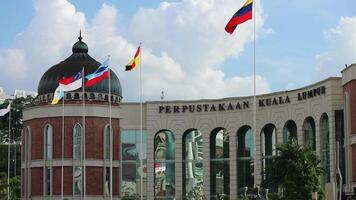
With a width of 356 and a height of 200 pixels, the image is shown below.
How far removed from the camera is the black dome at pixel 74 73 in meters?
88.9

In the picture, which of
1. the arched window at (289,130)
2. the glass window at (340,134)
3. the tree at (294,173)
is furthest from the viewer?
the arched window at (289,130)

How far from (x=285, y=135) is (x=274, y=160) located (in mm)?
18463

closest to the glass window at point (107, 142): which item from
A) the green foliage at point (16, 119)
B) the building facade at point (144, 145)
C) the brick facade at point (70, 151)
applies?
the building facade at point (144, 145)

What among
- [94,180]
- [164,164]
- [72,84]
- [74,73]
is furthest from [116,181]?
[72,84]

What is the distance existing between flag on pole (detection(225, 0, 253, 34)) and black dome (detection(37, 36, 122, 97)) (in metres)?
36.2

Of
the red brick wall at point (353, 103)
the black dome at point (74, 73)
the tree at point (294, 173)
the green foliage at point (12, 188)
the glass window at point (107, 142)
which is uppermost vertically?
the black dome at point (74, 73)

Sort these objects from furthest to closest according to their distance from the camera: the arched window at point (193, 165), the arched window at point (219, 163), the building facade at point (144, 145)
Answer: the arched window at point (193, 165) → the arched window at point (219, 163) → the building facade at point (144, 145)

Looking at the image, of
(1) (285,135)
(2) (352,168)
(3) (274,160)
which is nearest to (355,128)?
(2) (352,168)

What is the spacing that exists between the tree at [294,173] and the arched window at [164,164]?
26000 mm

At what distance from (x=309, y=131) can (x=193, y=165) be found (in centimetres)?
1524

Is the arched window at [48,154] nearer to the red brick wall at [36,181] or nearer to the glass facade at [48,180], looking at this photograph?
the glass facade at [48,180]

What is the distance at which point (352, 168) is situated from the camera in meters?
68.6

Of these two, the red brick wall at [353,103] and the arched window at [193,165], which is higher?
the red brick wall at [353,103]

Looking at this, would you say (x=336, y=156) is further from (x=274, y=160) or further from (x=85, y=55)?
(x=85, y=55)
